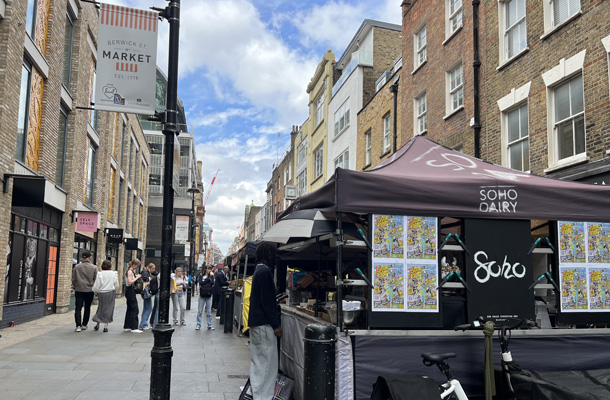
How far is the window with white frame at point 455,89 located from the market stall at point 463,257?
1085 cm

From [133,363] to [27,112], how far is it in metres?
8.87

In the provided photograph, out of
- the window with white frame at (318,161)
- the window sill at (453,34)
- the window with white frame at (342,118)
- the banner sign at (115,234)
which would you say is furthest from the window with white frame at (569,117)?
the window with white frame at (318,161)

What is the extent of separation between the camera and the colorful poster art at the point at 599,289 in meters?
5.98

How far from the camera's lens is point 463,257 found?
5.79 m

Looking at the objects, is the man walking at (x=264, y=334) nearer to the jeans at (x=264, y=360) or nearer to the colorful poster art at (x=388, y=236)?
the jeans at (x=264, y=360)

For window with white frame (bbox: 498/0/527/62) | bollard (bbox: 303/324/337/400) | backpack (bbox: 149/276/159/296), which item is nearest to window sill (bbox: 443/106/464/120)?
window with white frame (bbox: 498/0/527/62)

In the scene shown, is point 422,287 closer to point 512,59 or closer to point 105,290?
point 105,290

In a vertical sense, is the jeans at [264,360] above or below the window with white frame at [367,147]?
below

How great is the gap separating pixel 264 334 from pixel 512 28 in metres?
11.6

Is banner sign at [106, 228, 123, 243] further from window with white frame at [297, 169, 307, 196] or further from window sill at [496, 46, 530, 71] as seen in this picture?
window sill at [496, 46, 530, 71]

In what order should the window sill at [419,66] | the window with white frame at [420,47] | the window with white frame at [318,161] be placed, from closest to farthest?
1. the window sill at [419,66]
2. the window with white frame at [420,47]
3. the window with white frame at [318,161]

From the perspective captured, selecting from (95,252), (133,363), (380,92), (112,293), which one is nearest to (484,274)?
(133,363)

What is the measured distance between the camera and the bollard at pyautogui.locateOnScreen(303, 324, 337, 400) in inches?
193

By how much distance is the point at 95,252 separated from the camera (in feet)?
79.6
